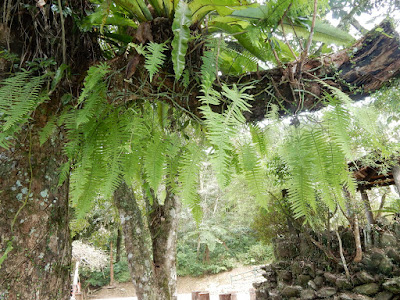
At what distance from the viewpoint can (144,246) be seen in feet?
→ 8.34

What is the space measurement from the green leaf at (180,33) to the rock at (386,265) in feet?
12.7

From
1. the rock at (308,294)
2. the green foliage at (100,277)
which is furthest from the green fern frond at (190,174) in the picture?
the green foliage at (100,277)

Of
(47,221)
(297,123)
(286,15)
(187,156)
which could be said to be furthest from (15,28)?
(297,123)

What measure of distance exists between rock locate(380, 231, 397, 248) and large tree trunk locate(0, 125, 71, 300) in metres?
4.26

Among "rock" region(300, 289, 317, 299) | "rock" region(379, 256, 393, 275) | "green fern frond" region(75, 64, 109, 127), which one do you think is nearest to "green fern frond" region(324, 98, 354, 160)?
"green fern frond" region(75, 64, 109, 127)

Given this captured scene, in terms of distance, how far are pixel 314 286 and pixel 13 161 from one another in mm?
4130

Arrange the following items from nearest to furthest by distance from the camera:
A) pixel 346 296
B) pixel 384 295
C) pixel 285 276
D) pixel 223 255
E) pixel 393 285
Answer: pixel 393 285, pixel 384 295, pixel 346 296, pixel 285 276, pixel 223 255

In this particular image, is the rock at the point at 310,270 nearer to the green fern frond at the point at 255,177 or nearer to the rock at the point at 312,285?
the rock at the point at 312,285

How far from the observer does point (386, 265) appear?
11.2ft

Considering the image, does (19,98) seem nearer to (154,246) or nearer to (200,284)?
(154,246)

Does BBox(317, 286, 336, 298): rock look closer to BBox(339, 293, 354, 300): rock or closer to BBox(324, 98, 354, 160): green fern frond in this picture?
BBox(339, 293, 354, 300): rock

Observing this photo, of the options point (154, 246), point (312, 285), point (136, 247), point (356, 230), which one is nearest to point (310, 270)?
point (312, 285)

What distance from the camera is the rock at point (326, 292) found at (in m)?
3.63

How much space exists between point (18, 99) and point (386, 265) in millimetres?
4142
